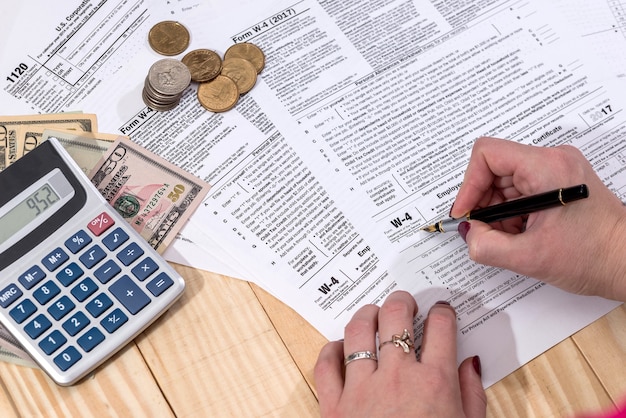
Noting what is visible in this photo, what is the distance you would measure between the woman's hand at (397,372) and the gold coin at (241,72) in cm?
25

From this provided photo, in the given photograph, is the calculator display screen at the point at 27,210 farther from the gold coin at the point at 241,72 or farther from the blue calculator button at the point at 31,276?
the gold coin at the point at 241,72

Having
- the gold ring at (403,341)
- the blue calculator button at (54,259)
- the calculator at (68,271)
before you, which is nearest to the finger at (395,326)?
the gold ring at (403,341)

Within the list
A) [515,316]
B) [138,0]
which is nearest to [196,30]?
[138,0]

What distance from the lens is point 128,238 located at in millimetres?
569

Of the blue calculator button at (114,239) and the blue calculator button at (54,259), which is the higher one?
the blue calculator button at (54,259)

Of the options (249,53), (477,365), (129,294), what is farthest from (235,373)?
(249,53)

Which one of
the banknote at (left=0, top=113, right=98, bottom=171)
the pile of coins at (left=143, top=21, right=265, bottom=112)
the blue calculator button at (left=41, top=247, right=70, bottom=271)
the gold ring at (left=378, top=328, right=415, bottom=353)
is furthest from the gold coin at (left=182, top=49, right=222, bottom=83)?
the gold ring at (left=378, top=328, right=415, bottom=353)

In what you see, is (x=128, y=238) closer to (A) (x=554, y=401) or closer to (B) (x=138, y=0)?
(B) (x=138, y=0)

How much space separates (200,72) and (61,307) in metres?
0.26

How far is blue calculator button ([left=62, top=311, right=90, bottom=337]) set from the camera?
54cm

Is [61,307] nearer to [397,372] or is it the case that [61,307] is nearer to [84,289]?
[84,289]

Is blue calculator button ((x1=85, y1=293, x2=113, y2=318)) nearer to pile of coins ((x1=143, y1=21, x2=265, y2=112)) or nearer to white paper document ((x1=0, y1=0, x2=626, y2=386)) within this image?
white paper document ((x1=0, y1=0, x2=626, y2=386))

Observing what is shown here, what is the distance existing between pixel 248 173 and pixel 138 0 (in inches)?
9.0

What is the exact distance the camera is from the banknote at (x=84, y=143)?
62cm
